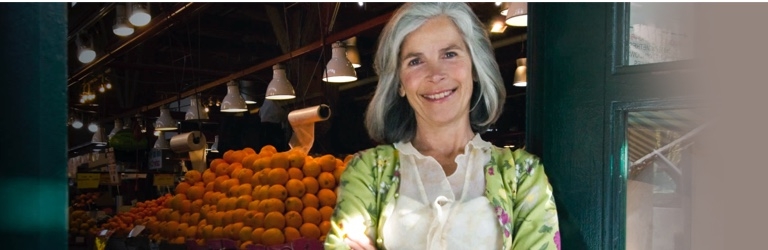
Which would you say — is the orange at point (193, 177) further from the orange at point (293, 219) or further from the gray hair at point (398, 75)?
the gray hair at point (398, 75)

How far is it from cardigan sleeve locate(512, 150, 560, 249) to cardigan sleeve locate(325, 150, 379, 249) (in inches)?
13.9

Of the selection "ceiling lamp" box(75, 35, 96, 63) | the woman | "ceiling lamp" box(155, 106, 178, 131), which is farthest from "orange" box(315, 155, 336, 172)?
"ceiling lamp" box(155, 106, 178, 131)

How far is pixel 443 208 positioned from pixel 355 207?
8.6 inches

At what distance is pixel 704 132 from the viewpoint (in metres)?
1.63

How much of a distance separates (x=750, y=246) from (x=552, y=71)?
2.04 feet

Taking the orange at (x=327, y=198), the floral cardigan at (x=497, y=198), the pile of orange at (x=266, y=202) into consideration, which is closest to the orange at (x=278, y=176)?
the pile of orange at (x=266, y=202)

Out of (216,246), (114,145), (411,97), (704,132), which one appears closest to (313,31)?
(216,246)

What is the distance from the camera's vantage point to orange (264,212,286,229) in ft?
11.9

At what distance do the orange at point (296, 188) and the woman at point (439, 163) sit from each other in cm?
185

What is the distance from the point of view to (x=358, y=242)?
5.63ft

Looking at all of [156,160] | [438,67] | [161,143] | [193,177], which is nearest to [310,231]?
[193,177]

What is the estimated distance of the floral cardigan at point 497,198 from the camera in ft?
5.48

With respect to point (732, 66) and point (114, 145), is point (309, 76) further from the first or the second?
point (732, 66)

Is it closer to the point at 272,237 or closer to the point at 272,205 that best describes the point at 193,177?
the point at 272,205
